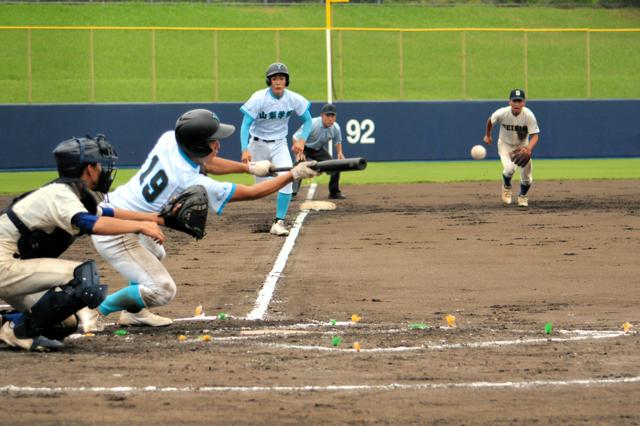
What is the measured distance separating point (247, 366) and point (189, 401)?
922 millimetres

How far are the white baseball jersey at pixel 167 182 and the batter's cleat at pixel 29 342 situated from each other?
1249mm

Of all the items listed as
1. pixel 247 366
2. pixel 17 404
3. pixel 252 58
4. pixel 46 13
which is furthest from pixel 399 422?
pixel 46 13

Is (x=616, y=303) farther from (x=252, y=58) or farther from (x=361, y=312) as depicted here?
(x=252, y=58)

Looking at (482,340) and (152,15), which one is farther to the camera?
(152,15)

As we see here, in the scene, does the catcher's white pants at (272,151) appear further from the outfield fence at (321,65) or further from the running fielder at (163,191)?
the outfield fence at (321,65)

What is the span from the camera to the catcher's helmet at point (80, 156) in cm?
747

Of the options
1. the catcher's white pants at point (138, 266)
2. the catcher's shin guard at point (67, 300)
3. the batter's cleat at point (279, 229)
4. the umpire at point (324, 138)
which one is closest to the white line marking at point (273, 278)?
the batter's cleat at point (279, 229)

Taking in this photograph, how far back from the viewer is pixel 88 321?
838 centimetres

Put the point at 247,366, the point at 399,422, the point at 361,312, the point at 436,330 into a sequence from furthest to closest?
1. the point at 361,312
2. the point at 436,330
3. the point at 247,366
4. the point at 399,422

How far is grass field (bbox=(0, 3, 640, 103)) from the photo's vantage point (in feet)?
144

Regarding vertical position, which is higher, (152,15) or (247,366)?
(152,15)

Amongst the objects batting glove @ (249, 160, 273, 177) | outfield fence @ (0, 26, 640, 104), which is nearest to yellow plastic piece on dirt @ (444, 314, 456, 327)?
batting glove @ (249, 160, 273, 177)

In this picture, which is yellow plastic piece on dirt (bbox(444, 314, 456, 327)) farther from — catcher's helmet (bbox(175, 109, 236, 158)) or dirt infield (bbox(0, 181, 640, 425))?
catcher's helmet (bbox(175, 109, 236, 158))

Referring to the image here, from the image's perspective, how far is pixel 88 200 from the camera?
299 inches
